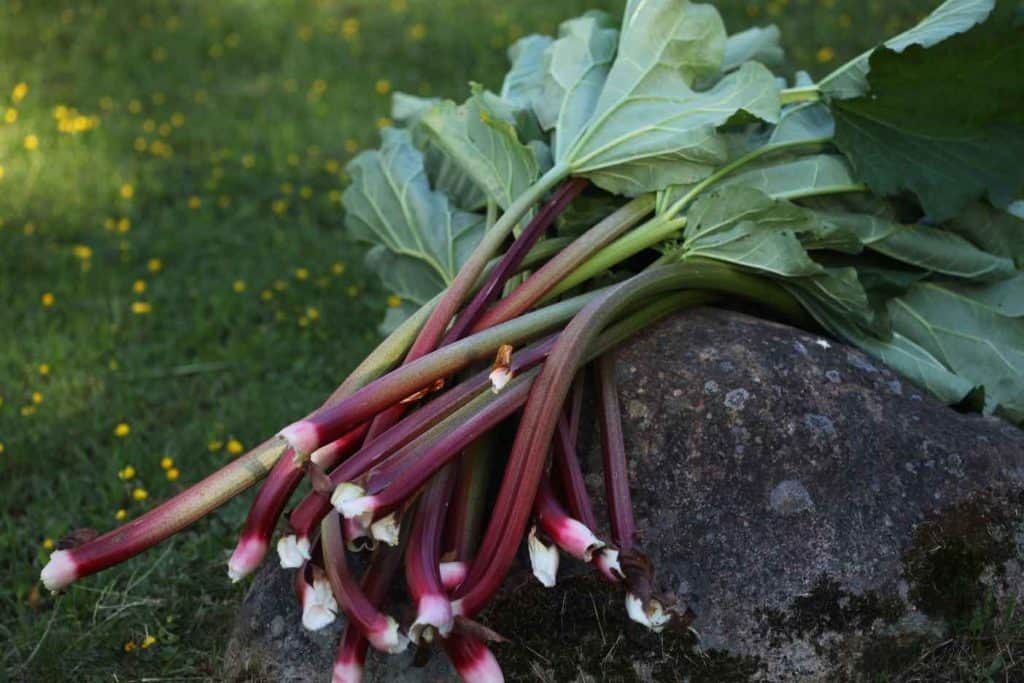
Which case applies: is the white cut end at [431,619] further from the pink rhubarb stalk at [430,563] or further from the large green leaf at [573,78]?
the large green leaf at [573,78]

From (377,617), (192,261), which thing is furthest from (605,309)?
(192,261)

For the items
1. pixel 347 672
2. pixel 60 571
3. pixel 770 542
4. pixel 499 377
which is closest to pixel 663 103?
pixel 499 377

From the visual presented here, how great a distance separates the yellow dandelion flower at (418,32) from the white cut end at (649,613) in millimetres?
5113

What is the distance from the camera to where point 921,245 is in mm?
3223

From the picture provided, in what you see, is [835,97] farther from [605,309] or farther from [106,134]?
[106,134]

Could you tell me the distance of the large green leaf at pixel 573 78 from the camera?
3.33 meters

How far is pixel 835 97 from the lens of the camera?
327 centimetres

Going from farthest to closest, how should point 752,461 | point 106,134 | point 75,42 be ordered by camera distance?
point 75,42 → point 106,134 → point 752,461

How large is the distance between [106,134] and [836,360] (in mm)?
4188

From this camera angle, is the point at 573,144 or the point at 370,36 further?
the point at 370,36

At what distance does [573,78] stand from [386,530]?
1441mm

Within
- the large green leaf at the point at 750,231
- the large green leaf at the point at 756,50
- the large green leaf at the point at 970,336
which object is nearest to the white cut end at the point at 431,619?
the large green leaf at the point at 750,231

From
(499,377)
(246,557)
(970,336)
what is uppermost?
(499,377)

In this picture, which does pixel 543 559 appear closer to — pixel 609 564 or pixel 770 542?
pixel 609 564
